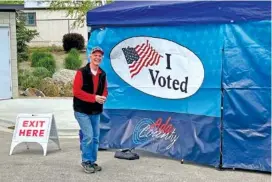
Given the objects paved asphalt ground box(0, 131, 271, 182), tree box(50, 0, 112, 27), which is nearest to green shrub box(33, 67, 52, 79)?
tree box(50, 0, 112, 27)

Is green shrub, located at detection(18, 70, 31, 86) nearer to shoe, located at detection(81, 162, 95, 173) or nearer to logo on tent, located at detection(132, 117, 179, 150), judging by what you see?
logo on tent, located at detection(132, 117, 179, 150)

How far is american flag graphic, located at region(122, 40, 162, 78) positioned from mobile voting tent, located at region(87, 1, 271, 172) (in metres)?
0.02

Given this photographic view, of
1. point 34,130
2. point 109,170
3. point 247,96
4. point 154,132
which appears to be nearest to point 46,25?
point 34,130

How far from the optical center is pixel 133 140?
8.70 m

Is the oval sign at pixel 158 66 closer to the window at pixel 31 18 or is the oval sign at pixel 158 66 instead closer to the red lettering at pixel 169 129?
the red lettering at pixel 169 129

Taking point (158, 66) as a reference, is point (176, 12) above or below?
above

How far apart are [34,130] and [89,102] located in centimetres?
203

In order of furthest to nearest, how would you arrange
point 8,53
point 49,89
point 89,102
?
point 49,89 → point 8,53 → point 89,102

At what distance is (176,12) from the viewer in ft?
26.2

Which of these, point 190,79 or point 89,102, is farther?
point 190,79

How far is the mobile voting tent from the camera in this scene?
24.4 ft

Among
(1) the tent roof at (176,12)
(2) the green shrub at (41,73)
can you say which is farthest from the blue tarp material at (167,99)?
(2) the green shrub at (41,73)

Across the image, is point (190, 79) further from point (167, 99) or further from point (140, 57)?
point (140, 57)

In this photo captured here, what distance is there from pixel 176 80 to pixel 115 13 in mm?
1510
